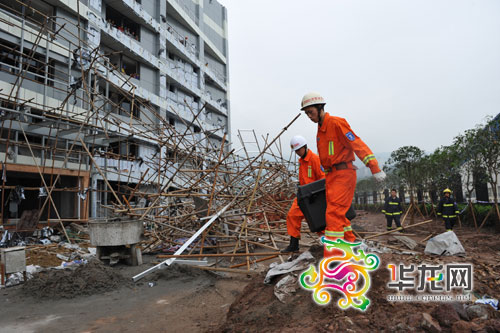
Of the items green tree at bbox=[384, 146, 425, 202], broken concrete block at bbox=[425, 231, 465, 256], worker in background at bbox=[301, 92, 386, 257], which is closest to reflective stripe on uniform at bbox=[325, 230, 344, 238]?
worker in background at bbox=[301, 92, 386, 257]

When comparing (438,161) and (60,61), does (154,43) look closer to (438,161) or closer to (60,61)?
(60,61)

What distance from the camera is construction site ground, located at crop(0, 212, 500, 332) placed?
2.30m

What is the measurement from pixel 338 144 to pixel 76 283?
4297 mm

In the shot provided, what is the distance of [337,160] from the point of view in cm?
356

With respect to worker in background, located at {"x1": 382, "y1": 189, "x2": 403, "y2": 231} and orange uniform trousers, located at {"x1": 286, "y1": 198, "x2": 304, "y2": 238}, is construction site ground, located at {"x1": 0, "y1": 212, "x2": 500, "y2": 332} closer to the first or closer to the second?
orange uniform trousers, located at {"x1": 286, "y1": 198, "x2": 304, "y2": 238}

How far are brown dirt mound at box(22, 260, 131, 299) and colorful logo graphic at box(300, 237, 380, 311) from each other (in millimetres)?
3252

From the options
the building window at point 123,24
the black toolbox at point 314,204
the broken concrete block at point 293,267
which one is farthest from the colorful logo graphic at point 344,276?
the building window at point 123,24

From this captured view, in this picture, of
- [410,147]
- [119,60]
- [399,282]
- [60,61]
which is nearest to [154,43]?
[119,60]

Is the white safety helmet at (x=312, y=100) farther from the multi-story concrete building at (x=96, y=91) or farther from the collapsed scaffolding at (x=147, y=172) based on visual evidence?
the multi-story concrete building at (x=96, y=91)

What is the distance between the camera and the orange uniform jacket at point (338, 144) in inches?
134

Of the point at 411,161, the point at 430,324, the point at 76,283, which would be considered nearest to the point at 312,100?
the point at 430,324

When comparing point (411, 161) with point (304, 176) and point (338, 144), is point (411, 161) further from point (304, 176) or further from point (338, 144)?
point (338, 144)

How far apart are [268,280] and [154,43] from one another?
22.8 metres

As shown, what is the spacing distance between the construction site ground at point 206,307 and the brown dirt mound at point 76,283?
0.01m
